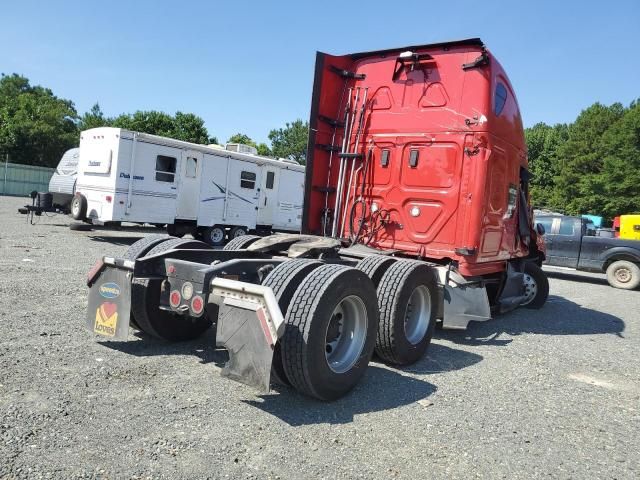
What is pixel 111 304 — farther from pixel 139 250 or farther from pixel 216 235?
pixel 216 235

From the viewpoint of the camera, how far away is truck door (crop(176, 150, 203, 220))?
14070 mm

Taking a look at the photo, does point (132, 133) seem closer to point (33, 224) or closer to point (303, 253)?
point (33, 224)

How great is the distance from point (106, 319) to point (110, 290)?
25 cm

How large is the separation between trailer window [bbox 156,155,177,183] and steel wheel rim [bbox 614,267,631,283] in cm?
1293

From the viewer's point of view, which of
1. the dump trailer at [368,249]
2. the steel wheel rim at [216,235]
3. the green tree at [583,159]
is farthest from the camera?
the green tree at [583,159]

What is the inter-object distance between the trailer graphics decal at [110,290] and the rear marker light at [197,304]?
0.80m

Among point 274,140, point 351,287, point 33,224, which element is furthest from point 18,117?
point 351,287

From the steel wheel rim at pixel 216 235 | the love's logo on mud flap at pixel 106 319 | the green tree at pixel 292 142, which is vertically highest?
the green tree at pixel 292 142

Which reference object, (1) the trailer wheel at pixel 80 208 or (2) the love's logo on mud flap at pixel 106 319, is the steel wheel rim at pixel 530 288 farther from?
(1) the trailer wheel at pixel 80 208

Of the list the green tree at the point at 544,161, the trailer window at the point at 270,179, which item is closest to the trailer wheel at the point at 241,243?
the trailer window at the point at 270,179

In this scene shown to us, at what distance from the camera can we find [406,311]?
4.80 m

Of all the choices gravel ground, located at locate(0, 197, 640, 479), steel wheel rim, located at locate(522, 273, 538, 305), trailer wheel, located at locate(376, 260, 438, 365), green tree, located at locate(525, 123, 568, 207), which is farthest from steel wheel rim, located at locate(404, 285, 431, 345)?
green tree, located at locate(525, 123, 568, 207)

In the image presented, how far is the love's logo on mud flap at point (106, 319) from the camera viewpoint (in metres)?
4.08

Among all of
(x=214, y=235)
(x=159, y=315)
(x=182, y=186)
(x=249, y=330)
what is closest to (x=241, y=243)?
(x=159, y=315)
